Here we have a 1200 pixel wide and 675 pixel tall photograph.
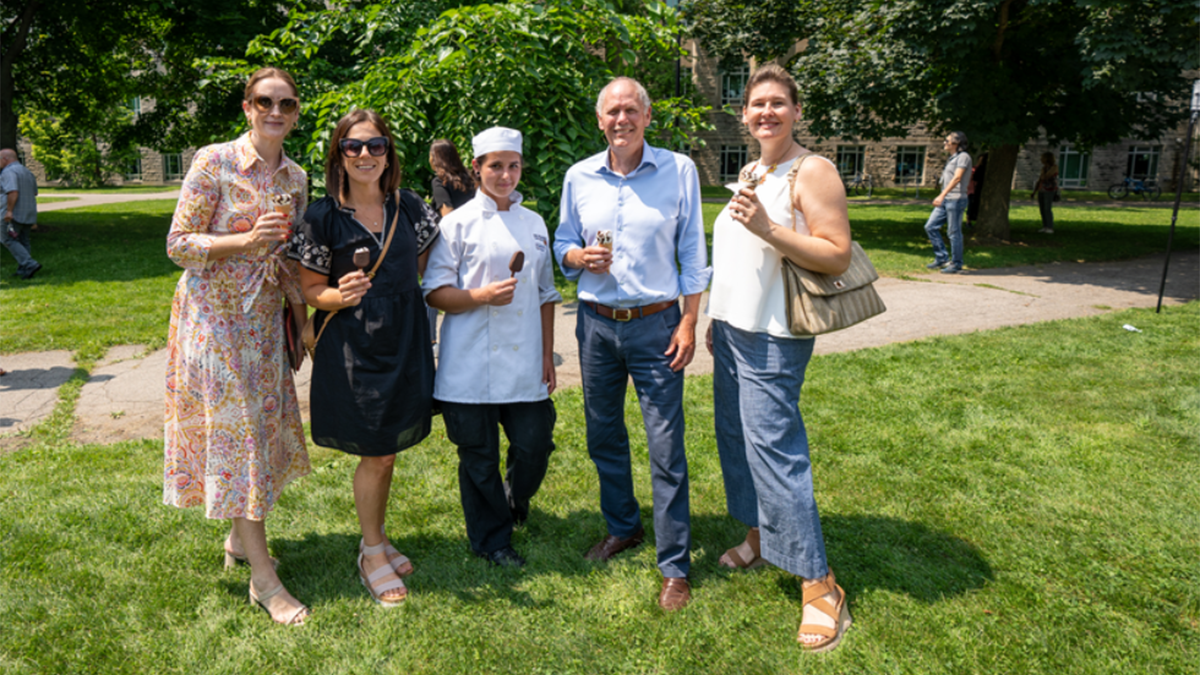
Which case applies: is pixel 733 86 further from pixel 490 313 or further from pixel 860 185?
pixel 490 313

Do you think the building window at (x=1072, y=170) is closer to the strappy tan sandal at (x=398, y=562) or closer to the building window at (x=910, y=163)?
the building window at (x=910, y=163)

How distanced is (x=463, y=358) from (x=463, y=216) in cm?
61

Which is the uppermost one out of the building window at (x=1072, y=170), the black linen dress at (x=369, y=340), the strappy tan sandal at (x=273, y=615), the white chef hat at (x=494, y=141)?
the building window at (x=1072, y=170)

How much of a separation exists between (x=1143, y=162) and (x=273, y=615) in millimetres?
46321

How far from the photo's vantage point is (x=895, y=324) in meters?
8.09

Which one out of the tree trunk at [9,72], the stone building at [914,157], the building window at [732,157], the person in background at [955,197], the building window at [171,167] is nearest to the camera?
the person in background at [955,197]

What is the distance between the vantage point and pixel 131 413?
5547 millimetres

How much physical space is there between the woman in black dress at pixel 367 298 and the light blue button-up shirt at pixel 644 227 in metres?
0.66

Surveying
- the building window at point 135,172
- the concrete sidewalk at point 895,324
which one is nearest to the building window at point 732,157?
the concrete sidewalk at point 895,324

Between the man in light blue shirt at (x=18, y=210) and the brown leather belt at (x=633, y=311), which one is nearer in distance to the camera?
the brown leather belt at (x=633, y=311)

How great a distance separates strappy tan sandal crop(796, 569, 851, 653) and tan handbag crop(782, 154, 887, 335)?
3.35 feet

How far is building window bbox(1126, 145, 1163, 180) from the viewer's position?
123ft

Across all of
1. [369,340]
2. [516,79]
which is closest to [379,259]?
[369,340]

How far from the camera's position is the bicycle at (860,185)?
3709 cm
